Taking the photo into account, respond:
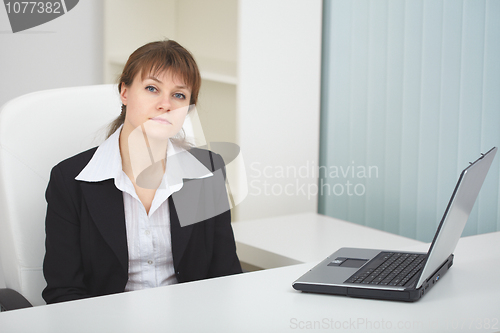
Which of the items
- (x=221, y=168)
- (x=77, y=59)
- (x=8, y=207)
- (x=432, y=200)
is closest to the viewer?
(x=8, y=207)

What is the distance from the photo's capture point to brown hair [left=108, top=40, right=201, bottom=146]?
3.83 ft

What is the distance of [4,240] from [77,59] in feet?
3.78

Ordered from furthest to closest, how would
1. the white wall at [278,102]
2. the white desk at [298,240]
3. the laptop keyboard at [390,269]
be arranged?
1. the white wall at [278,102]
2. the white desk at [298,240]
3. the laptop keyboard at [390,269]

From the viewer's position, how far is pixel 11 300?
1.03 m

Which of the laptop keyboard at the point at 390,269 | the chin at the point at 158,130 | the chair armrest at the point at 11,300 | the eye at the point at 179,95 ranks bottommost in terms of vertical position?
the chair armrest at the point at 11,300

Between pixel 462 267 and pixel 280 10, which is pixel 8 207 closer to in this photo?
pixel 462 267

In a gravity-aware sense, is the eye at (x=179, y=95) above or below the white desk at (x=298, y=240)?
above

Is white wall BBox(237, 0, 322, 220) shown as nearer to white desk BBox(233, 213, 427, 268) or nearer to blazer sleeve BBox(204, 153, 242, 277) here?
white desk BBox(233, 213, 427, 268)

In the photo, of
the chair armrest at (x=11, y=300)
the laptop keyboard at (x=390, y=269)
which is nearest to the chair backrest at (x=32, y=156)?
the chair armrest at (x=11, y=300)

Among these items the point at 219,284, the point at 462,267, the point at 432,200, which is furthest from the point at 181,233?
the point at 432,200

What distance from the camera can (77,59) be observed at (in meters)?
2.08

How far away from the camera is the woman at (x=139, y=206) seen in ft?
3.64

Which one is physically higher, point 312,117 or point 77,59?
point 77,59

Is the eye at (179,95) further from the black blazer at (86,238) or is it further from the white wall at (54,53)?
the white wall at (54,53)
